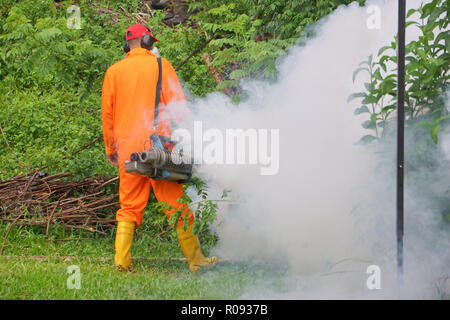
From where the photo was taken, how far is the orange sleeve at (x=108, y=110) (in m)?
5.43

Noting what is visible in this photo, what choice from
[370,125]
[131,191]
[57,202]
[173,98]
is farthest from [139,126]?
[57,202]

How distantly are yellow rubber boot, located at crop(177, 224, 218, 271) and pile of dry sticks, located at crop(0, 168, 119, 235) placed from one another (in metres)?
1.43

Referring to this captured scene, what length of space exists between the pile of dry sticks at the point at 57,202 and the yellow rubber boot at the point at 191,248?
1.43m

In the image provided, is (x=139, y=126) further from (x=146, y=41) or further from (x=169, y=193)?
(x=146, y=41)

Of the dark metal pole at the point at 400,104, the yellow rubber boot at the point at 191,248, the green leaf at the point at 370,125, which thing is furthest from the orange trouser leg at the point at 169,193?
the dark metal pole at the point at 400,104

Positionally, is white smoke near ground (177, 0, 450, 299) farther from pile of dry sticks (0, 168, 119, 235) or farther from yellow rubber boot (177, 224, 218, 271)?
pile of dry sticks (0, 168, 119, 235)

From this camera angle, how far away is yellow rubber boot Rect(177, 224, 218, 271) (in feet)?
17.6

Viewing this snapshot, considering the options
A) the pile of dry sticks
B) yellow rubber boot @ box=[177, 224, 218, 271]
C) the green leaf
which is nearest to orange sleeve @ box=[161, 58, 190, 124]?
yellow rubber boot @ box=[177, 224, 218, 271]

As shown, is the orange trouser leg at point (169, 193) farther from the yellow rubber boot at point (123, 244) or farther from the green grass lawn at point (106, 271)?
the green grass lawn at point (106, 271)

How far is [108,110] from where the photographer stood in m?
5.48

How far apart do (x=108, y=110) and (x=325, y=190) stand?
2.07 metres

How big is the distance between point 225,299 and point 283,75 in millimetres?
2453

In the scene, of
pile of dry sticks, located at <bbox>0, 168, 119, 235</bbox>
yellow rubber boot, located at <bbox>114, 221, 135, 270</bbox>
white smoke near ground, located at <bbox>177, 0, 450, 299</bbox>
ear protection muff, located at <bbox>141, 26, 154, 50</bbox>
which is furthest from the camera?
pile of dry sticks, located at <bbox>0, 168, 119, 235</bbox>
